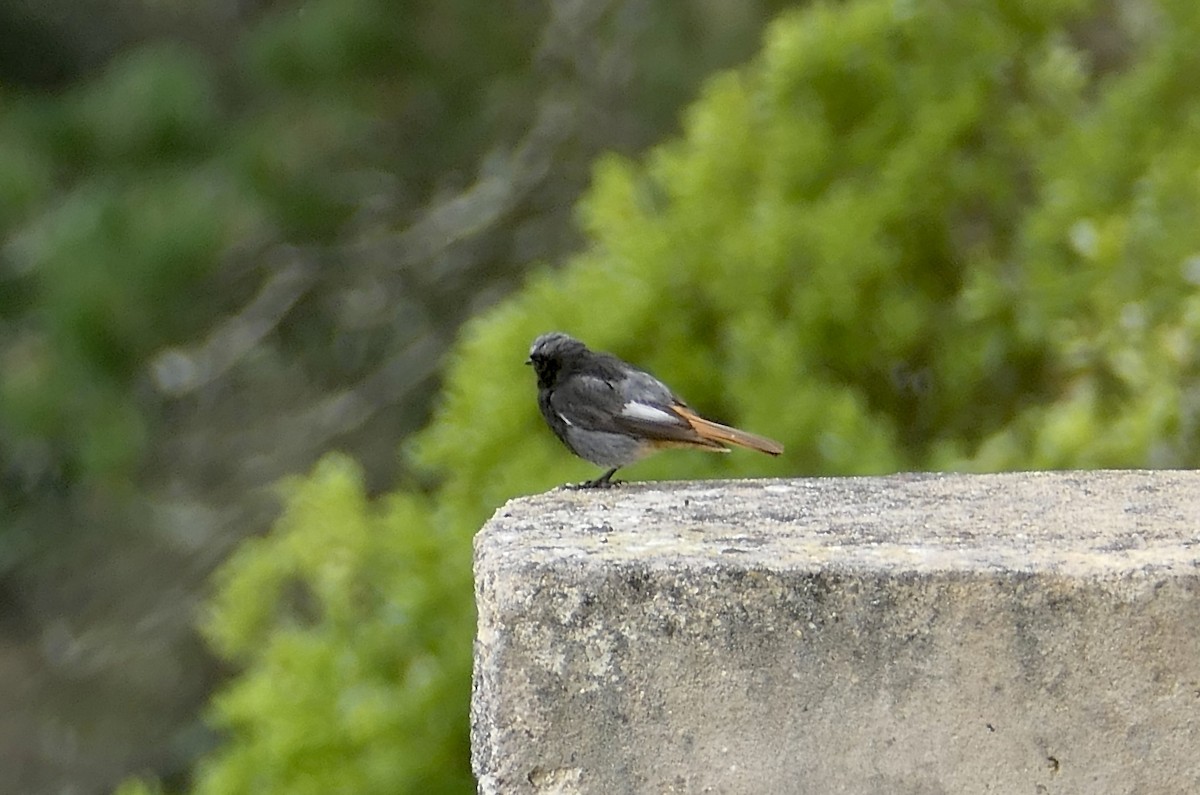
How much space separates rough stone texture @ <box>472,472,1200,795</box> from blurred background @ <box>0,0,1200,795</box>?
2.07 meters

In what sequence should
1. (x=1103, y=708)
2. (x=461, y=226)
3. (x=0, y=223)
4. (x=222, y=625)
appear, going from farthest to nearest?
(x=461, y=226) → (x=0, y=223) → (x=222, y=625) → (x=1103, y=708)

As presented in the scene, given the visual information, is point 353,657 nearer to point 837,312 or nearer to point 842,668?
point 837,312

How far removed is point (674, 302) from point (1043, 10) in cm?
146

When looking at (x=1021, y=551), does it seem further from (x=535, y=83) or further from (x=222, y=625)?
(x=535, y=83)

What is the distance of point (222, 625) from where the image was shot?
4.97 m

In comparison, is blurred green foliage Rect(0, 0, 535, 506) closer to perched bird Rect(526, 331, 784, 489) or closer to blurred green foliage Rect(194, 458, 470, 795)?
blurred green foliage Rect(194, 458, 470, 795)

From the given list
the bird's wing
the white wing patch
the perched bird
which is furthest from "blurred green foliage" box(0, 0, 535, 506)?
the white wing patch

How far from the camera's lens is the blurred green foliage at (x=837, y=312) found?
4008mm

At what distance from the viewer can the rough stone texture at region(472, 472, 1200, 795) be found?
1.73m

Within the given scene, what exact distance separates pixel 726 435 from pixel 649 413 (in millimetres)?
244

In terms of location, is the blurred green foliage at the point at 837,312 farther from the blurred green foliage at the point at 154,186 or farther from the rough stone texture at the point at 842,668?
the rough stone texture at the point at 842,668

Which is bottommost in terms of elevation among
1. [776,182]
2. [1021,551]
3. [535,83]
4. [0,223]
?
[1021,551]

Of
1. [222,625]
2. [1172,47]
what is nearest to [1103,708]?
[1172,47]

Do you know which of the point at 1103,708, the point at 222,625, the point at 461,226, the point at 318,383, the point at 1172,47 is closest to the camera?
the point at 1103,708
